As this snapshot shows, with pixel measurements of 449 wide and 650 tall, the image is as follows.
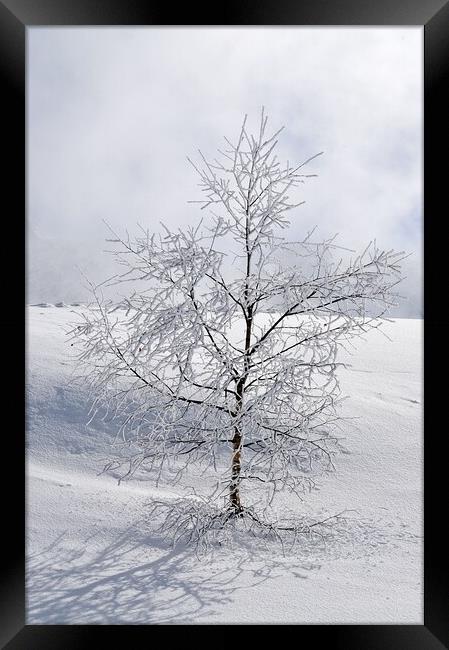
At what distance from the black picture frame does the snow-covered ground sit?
251 mm

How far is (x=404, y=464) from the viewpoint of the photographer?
14.5ft

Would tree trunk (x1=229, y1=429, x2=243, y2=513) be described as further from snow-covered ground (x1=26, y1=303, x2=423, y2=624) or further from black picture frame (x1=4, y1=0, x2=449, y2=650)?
black picture frame (x1=4, y1=0, x2=449, y2=650)

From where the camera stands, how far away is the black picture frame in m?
2.01

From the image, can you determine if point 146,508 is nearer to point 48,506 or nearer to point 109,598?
point 48,506

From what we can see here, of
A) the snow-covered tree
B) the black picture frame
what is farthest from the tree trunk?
the black picture frame

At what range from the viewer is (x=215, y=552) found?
3.02m

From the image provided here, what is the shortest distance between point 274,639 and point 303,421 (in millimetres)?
1308
